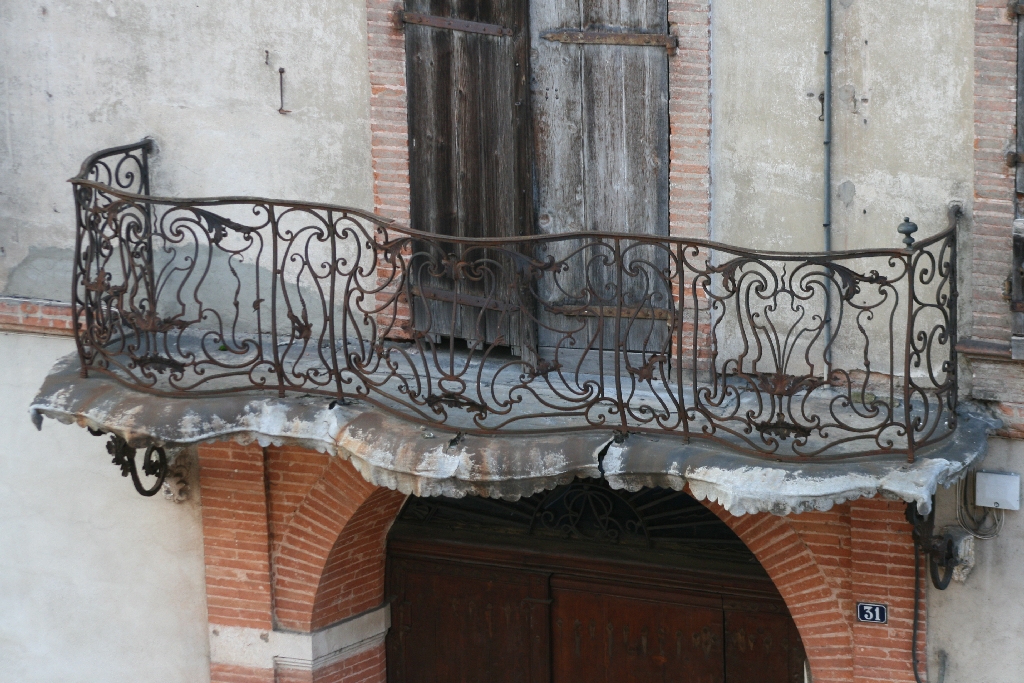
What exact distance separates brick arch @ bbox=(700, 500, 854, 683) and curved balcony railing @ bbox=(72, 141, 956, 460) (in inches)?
26.1

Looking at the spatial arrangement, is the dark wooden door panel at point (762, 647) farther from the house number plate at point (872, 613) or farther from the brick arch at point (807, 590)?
the house number plate at point (872, 613)

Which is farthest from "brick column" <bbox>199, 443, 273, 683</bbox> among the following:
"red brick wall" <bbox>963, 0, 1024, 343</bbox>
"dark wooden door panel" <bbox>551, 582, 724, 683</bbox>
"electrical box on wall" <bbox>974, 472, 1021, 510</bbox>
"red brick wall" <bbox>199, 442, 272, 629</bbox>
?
"red brick wall" <bbox>963, 0, 1024, 343</bbox>

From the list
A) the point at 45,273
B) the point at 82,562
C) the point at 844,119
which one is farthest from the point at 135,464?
the point at 844,119

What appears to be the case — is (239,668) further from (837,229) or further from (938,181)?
(938,181)

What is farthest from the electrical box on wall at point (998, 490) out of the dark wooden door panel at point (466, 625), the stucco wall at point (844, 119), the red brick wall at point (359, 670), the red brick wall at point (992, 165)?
the red brick wall at point (359, 670)

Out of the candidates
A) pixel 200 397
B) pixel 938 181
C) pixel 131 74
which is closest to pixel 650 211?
pixel 938 181

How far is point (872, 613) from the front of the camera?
7.81m

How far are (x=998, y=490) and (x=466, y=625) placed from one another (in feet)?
12.1

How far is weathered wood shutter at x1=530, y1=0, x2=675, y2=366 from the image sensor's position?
8156 millimetres

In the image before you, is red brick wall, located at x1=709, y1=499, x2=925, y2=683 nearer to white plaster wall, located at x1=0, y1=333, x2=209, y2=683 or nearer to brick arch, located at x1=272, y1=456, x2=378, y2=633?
brick arch, located at x1=272, y1=456, x2=378, y2=633

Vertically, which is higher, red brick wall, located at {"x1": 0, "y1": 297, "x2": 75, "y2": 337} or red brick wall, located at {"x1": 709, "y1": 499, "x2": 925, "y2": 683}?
red brick wall, located at {"x1": 0, "y1": 297, "x2": 75, "y2": 337}

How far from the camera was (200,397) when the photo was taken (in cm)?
805

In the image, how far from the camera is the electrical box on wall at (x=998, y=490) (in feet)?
24.6

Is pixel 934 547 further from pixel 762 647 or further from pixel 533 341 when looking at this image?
pixel 533 341
